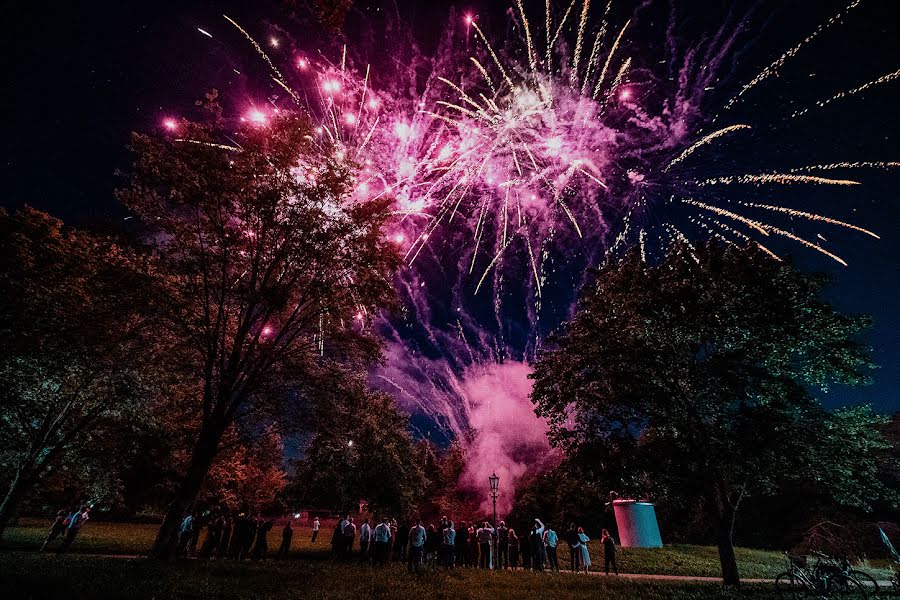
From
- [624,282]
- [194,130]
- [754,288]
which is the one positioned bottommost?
[754,288]

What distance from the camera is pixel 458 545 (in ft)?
61.1

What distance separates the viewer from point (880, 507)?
36.6 metres

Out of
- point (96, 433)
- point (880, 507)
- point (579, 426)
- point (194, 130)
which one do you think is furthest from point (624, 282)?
point (880, 507)

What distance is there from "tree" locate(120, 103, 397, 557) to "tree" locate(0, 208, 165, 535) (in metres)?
1.73

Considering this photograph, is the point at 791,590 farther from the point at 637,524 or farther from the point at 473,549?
the point at 637,524

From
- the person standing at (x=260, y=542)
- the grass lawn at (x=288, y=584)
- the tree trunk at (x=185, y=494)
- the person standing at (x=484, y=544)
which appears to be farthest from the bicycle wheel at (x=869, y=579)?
the person standing at (x=260, y=542)

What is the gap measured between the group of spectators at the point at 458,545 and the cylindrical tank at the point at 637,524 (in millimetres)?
13045

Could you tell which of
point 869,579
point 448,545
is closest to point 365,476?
point 448,545

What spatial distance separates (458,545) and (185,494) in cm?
1214

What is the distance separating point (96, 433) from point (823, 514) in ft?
159

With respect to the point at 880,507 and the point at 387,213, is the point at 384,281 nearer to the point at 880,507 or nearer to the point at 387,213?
the point at 387,213

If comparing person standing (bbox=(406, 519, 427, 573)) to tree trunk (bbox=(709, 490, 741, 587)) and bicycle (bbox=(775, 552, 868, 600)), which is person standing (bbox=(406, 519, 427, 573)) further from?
bicycle (bbox=(775, 552, 868, 600))

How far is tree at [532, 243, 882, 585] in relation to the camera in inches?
541

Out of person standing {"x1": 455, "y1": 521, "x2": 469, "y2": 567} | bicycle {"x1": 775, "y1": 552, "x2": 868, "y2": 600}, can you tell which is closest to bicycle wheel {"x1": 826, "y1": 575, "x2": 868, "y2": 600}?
bicycle {"x1": 775, "y1": 552, "x2": 868, "y2": 600}
